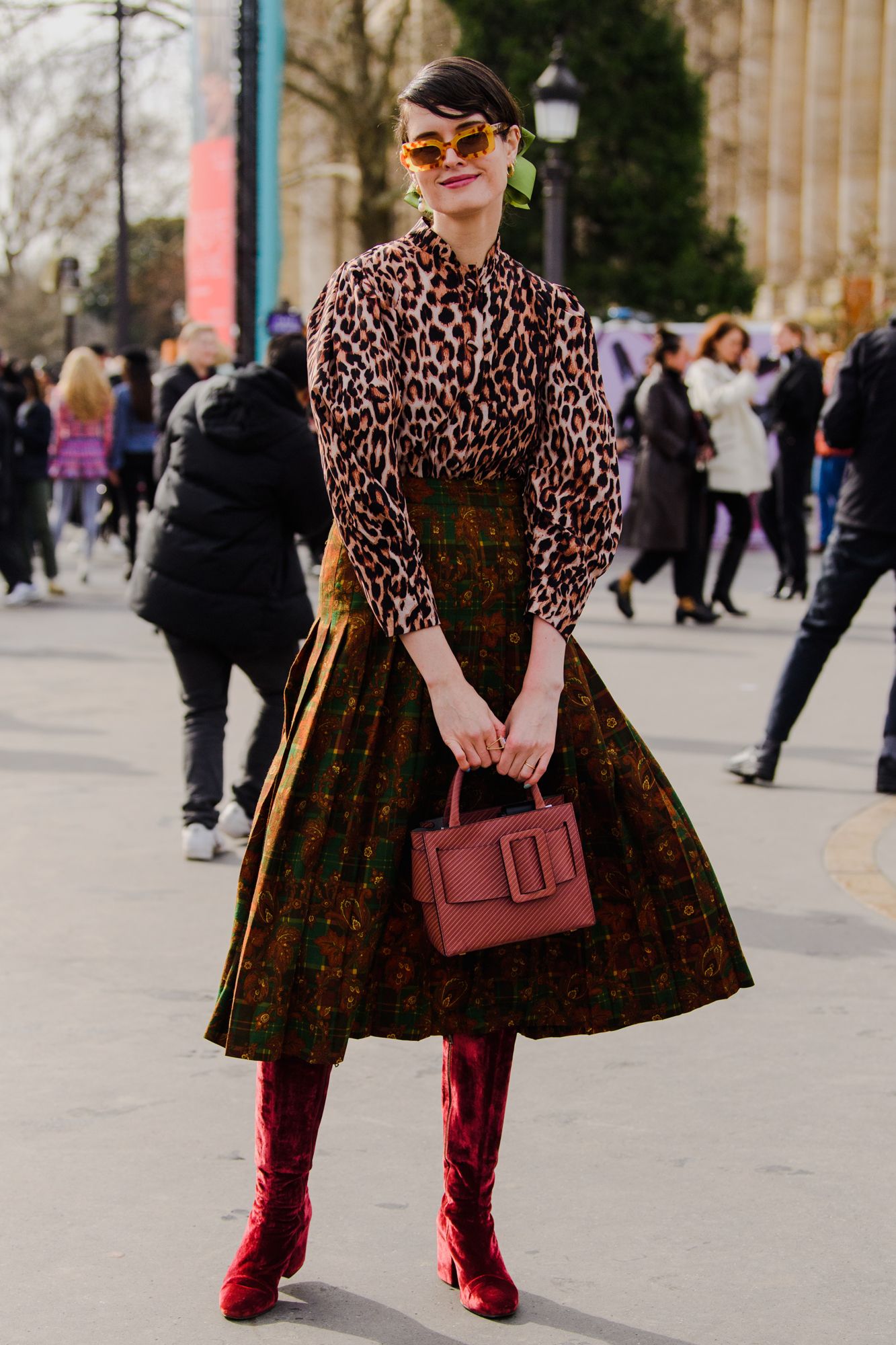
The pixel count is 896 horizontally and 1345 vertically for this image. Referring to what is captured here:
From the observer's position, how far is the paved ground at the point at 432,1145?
3.08 metres

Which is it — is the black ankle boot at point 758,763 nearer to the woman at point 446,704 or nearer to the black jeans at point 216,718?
the black jeans at point 216,718

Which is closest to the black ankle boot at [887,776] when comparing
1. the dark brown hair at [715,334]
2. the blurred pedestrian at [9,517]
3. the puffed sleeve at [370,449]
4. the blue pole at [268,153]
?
the puffed sleeve at [370,449]

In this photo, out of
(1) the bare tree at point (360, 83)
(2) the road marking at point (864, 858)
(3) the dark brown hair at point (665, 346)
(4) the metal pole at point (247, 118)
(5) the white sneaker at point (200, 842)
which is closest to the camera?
(2) the road marking at point (864, 858)

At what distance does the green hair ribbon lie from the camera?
10.00 ft

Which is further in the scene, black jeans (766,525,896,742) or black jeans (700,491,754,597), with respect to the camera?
black jeans (700,491,754,597)

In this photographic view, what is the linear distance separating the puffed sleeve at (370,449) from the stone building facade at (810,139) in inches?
1691

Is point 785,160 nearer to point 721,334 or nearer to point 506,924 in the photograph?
point 721,334

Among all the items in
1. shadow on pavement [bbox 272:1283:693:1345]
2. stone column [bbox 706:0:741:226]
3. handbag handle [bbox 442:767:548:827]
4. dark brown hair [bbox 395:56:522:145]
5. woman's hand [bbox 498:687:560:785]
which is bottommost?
shadow on pavement [bbox 272:1283:693:1345]

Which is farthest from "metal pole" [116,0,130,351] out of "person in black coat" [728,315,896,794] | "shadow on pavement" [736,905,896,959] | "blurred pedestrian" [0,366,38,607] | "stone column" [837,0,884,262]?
"stone column" [837,0,884,262]

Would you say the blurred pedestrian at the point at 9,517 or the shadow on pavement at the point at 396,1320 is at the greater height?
the blurred pedestrian at the point at 9,517

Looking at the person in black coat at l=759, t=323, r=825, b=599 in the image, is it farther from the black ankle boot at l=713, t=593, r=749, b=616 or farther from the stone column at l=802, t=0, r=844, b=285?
the stone column at l=802, t=0, r=844, b=285

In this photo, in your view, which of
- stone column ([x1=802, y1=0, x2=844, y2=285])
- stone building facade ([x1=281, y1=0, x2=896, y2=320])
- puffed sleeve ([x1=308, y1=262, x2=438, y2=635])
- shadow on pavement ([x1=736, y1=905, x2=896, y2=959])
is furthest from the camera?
stone column ([x1=802, y1=0, x2=844, y2=285])

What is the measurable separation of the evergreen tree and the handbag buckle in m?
29.4

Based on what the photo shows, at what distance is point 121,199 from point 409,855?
31.8 m
